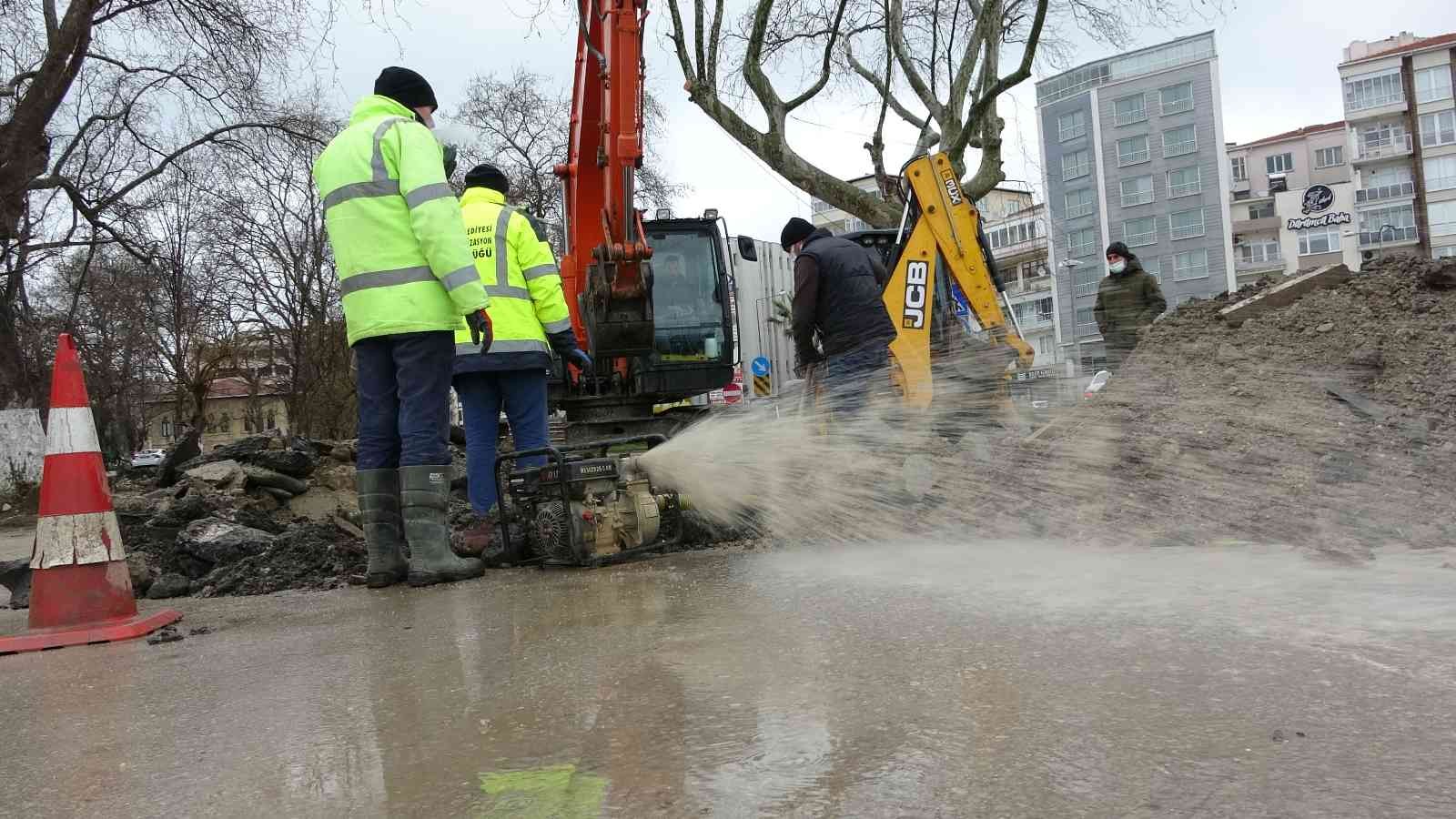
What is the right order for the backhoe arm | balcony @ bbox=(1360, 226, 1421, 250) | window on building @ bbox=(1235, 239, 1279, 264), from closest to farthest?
the backhoe arm
balcony @ bbox=(1360, 226, 1421, 250)
window on building @ bbox=(1235, 239, 1279, 264)

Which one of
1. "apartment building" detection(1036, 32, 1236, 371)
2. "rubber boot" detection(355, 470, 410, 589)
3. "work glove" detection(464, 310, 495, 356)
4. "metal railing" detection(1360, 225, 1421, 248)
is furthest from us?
"apartment building" detection(1036, 32, 1236, 371)

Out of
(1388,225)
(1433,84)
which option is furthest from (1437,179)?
(1433,84)

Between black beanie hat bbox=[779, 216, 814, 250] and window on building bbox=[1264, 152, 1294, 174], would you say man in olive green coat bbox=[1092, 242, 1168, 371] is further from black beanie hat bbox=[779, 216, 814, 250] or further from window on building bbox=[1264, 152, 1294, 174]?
window on building bbox=[1264, 152, 1294, 174]

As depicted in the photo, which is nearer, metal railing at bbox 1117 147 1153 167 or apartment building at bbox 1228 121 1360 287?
apartment building at bbox 1228 121 1360 287

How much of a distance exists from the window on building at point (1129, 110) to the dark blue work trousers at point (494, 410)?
7474cm

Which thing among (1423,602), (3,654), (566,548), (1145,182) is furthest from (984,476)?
(1145,182)

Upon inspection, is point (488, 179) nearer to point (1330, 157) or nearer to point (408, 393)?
point (408, 393)

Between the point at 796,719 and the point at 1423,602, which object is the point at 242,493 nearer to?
the point at 796,719

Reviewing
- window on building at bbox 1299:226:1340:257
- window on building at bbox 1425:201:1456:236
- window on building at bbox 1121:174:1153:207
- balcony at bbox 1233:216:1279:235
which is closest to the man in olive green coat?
window on building at bbox 1121:174:1153:207

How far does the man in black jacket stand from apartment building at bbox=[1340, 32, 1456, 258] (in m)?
72.8

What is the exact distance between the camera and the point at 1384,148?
71.8 meters

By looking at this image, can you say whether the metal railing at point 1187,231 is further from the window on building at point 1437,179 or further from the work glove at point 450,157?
the work glove at point 450,157

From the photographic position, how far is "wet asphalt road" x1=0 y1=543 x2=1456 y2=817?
2.07m

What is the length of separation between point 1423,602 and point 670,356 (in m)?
8.08
